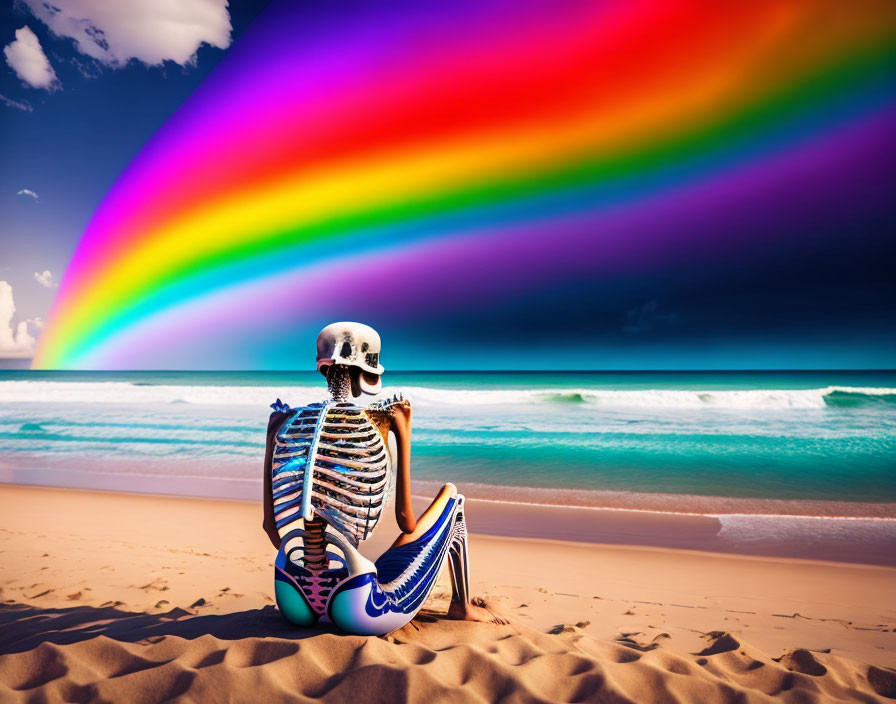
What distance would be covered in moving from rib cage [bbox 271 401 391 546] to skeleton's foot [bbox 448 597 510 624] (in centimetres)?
123

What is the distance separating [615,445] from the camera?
14.2m

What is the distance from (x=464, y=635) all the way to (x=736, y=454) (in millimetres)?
11748

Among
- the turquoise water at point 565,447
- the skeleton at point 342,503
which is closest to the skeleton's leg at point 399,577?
the skeleton at point 342,503

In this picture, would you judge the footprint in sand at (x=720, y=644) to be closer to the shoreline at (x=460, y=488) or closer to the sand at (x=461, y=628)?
the sand at (x=461, y=628)

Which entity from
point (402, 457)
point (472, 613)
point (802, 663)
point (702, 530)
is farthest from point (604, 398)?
point (402, 457)

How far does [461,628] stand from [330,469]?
1.57m

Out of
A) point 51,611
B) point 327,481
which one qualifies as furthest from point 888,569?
point 51,611

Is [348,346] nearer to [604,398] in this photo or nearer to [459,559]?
[459,559]

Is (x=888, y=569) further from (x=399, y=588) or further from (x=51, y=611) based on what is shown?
(x=51, y=611)

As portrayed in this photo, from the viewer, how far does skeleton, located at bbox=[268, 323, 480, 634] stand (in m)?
2.67

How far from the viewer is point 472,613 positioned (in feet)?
11.9

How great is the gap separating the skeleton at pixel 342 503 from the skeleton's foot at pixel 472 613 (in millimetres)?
594

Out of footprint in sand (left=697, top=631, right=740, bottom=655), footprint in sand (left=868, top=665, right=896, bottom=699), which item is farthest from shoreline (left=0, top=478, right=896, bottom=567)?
footprint in sand (left=868, top=665, right=896, bottom=699)

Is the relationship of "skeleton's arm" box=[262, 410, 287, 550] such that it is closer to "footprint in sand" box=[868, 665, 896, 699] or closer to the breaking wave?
"footprint in sand" box=[868, 665, 896, 699]
